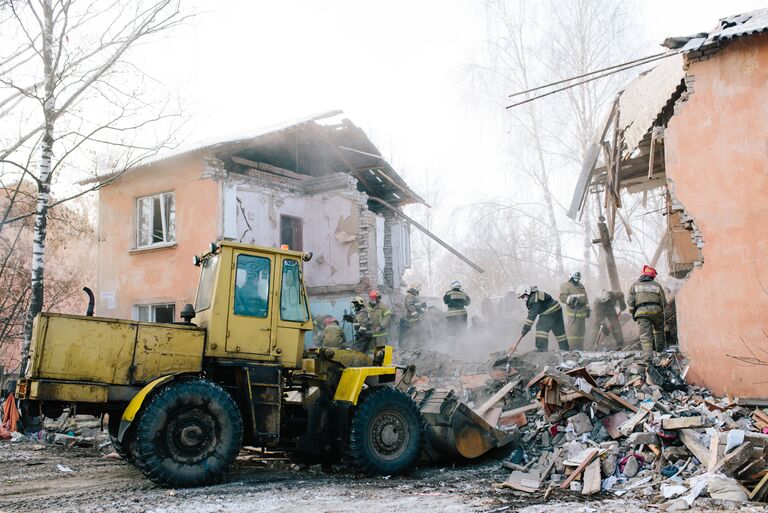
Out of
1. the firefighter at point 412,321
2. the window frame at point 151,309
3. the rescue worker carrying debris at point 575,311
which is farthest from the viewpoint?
the firefighter at point 412,321

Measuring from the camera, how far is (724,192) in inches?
346

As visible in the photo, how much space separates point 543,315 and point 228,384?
7.49 metres

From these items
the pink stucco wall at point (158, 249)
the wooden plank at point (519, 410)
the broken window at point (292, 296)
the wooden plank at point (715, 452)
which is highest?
the pink stucco wall at point (158, 249)

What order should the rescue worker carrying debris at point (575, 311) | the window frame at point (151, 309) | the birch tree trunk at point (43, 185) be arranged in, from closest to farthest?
the birch tree trunk at point (43, 185) → the rescue worker carrying debris at point (575, 311) → the window frame at point (151, 309)

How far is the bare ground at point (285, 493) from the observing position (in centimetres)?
546

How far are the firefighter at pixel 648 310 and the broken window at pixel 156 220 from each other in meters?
10.00

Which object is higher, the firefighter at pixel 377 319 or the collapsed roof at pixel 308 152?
the collapsed roof at pixel 308 152

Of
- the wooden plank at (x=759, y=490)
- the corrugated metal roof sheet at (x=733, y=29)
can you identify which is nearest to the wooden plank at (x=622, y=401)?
the wooden plank at (x=759, y=490)

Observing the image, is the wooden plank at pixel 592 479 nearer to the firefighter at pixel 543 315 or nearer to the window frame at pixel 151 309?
the firefighter at pixel 543 315

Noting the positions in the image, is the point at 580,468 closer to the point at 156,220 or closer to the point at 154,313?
the point at 154,313

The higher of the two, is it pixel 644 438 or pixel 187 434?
pixel 187 434

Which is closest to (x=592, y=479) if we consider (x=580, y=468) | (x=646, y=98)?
(x=580, y=468)

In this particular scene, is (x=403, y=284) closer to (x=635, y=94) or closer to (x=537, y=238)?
(x=635, y=94)

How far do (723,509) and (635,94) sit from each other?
25.2 feet
